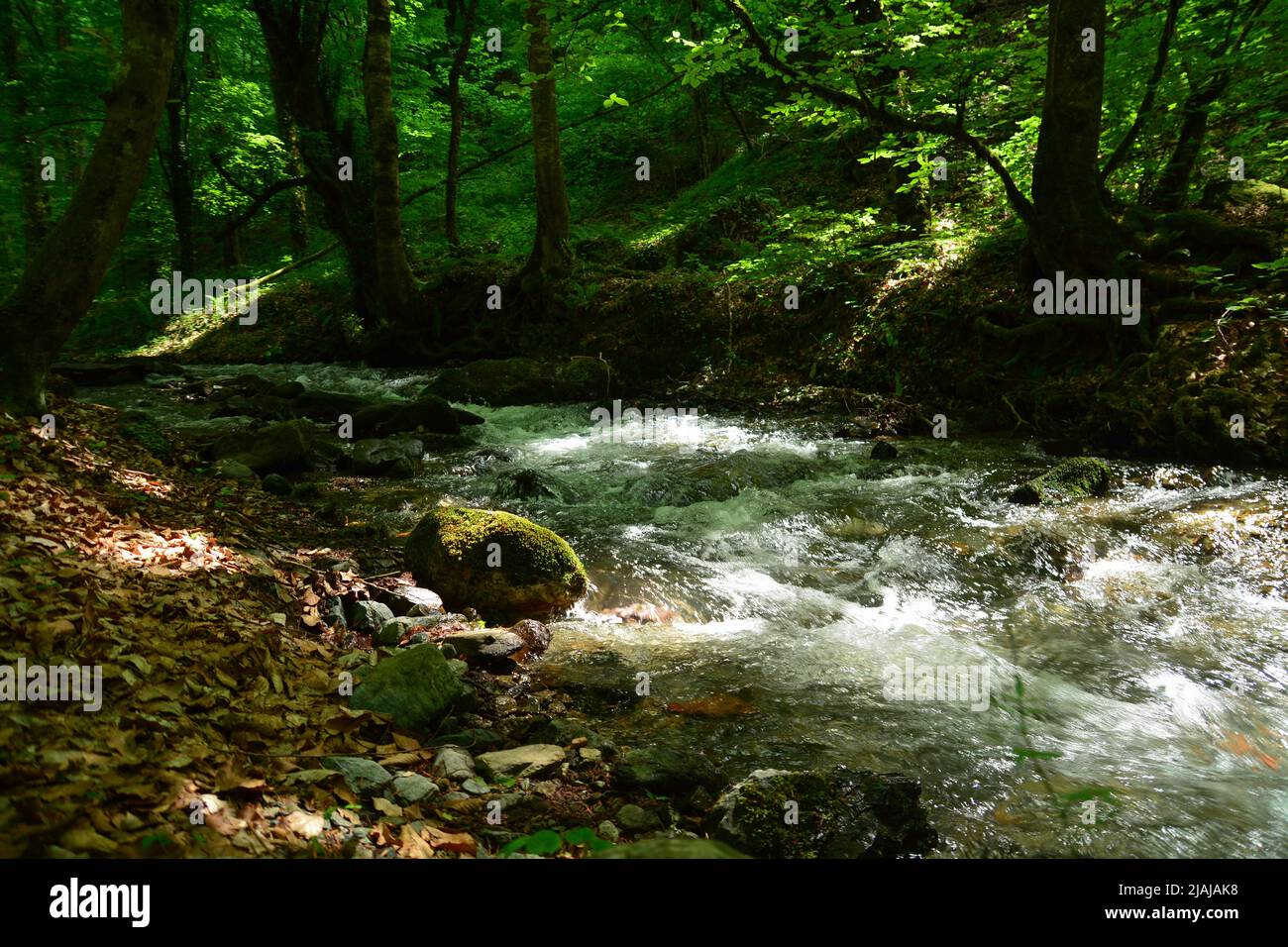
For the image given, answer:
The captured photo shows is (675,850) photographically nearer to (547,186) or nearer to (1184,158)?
(1184,158)

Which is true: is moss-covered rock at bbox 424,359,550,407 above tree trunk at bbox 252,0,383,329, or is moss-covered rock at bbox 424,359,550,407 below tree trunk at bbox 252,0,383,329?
below

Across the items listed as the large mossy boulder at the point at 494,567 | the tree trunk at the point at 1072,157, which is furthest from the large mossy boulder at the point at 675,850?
the tree trunk at the point at 1072,157

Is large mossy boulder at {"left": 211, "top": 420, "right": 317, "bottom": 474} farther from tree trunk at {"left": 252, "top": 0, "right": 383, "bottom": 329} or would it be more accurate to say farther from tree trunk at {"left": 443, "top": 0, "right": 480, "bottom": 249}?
tree trunk at {"left": 443, "top": 0, "right": 480, "bottom": 249}

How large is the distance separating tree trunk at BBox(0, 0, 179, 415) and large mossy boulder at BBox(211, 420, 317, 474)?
2.21 meters

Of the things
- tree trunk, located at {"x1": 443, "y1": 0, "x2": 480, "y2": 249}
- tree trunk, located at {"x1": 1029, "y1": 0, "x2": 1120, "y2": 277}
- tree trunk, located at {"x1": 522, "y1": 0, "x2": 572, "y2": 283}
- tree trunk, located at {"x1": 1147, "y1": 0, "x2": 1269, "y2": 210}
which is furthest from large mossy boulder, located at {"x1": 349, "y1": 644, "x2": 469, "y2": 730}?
tree trunk, located at {"x1": 443, "y1": 0, "x2": 480, "y2": 249}

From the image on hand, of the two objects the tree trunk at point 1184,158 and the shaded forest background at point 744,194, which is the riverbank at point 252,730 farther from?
the tree trunk at point 1184,158

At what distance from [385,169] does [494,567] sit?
11444 mm

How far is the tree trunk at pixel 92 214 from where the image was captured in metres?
5.45

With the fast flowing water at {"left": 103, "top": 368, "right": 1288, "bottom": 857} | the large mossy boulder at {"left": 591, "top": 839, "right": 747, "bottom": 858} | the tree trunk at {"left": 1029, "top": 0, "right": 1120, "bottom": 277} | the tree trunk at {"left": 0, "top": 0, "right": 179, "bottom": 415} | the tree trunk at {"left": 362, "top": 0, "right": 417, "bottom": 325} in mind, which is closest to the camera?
the large mossy boulder at {"left": 591, "top": 839, "right": 747, "bottom": 858}

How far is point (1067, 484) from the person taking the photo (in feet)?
22.9

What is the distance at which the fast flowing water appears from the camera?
11.1ft

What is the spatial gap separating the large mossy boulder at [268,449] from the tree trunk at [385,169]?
712 cm

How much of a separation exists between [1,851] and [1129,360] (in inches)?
403
